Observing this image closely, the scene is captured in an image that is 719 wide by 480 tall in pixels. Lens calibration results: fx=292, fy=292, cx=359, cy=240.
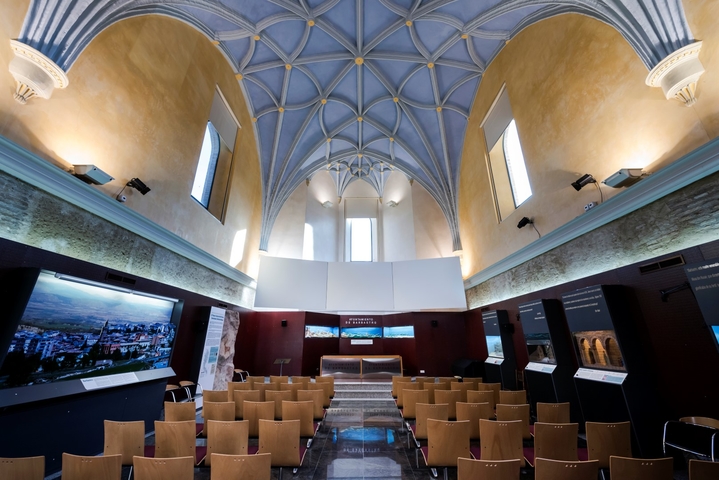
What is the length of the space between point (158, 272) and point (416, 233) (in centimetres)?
1296

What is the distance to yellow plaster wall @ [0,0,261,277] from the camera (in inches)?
206

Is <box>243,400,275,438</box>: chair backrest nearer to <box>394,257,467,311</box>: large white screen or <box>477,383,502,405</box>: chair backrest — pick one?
<box>477,383,502,405</box>: chair backrest

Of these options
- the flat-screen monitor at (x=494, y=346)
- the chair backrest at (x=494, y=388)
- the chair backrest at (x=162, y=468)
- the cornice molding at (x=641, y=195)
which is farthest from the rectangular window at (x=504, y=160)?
the chair backrest at (x=162, y=468)

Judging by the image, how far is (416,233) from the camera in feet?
56.9

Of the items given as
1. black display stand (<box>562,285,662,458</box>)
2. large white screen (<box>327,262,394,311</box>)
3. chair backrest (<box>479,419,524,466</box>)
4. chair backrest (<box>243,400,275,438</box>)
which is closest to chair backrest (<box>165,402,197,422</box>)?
chair backrest (<box>243,400,275,438</box>)

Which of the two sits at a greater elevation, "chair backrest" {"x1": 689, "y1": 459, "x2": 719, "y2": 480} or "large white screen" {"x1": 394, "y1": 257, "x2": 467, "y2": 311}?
"large white screen" {"x1": 394, "y1": 257, "x2": 467, "y2": 311}

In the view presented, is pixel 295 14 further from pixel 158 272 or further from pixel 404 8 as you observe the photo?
pixel 158 272

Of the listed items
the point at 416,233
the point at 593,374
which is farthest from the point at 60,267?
the point at 416,233

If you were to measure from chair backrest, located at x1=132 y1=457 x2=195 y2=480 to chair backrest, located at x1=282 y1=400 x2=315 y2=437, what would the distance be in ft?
7.32

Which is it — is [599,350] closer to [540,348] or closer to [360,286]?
[540,348]

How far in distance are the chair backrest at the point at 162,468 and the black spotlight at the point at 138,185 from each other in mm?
6155

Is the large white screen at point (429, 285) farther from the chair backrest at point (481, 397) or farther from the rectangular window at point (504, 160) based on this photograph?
the chair backrest at point (481, 397)

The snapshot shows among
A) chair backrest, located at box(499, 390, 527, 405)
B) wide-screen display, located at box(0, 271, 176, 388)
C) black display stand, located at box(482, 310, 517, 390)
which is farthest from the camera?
black display stand, located at box(482, 310, 517, 390)

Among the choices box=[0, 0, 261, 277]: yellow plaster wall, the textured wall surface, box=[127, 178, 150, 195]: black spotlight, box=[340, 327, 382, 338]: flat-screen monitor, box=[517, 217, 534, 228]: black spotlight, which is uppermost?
box=[0, 0, 261, 277]: yellow plaster wall
